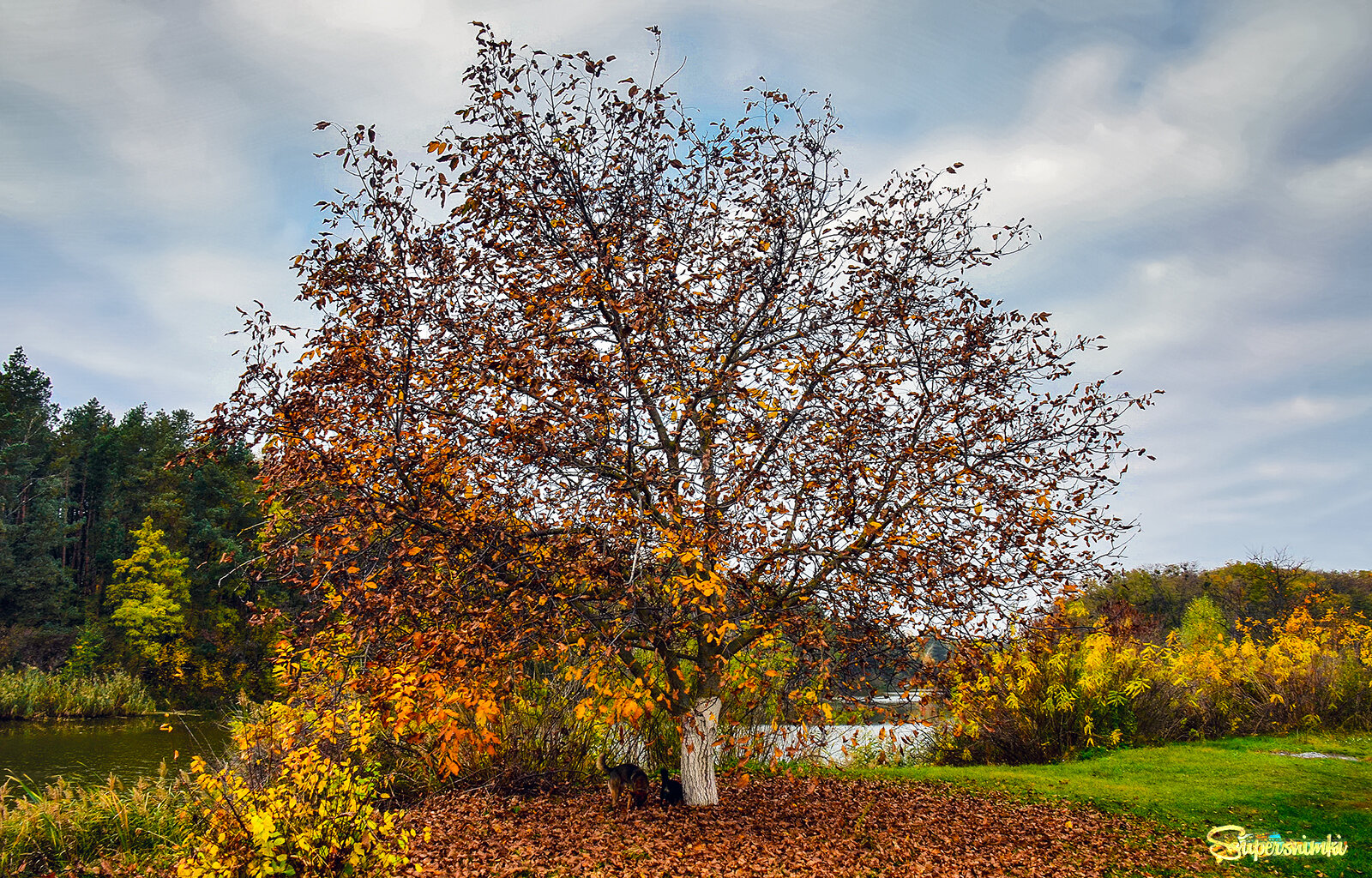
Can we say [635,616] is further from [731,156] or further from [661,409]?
[731,156]

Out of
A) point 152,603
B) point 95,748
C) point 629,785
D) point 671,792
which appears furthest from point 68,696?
point 671,792

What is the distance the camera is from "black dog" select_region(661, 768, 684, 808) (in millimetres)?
8070

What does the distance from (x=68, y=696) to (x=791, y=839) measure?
3213cm

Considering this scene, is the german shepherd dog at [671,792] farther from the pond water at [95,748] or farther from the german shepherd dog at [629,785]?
the pond water at [95,748]

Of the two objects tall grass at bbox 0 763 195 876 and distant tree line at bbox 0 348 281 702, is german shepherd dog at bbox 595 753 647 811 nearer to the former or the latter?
tall grass at bbox 0 763 195 876

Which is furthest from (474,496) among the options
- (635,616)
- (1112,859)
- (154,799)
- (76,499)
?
(76,499)

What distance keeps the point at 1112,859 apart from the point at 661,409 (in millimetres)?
5707

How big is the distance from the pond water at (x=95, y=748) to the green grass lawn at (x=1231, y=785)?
12.4 m

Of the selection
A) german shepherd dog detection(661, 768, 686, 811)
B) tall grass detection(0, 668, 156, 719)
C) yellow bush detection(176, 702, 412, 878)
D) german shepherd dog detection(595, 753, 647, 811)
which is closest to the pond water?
tall grass detection(0, 668, 156, 719)

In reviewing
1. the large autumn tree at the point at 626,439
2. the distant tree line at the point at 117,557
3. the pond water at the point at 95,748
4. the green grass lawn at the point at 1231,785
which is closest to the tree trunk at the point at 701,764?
the large autumn tree at the point at 626,439

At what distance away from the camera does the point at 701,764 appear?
796cm

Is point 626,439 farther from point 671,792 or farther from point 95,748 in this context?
point 95,748

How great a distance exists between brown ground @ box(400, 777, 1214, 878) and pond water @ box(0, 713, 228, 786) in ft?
23.5

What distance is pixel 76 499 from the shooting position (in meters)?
45.5
